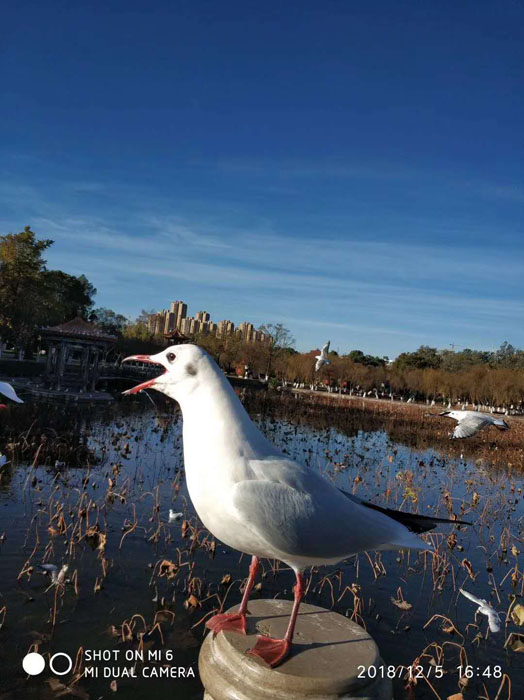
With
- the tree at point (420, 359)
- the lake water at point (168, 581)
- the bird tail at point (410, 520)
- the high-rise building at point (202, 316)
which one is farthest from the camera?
the high-rise building at point (202, 316)

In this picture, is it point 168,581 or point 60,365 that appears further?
point 60,365

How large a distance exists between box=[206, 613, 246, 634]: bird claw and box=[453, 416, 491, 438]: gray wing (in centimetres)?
719

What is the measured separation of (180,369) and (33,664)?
123 inches

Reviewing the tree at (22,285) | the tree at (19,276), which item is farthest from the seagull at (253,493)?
the tree at (19,276)

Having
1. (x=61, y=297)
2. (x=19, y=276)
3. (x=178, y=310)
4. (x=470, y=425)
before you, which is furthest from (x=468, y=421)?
(x=178, y=310)

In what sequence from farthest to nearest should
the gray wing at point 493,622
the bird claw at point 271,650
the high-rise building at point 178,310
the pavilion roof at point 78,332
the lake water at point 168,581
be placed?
the high-rise building at point 178,310 → the pavilion roof at point 78,332 → the lake water at point 168,581 → the gray wing at point 493,622 → the bird claw at point 271,650

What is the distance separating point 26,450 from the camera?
11445 millimetres

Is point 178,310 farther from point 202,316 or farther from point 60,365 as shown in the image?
point 60,365

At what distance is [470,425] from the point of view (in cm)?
966

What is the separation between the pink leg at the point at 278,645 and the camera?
2.92 meters

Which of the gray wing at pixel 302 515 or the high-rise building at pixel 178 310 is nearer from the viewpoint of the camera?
the gray wing at pixel 302 515

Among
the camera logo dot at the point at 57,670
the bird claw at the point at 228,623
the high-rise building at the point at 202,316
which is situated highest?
the high-rise building at the point at 202,316

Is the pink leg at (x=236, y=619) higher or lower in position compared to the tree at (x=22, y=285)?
lower

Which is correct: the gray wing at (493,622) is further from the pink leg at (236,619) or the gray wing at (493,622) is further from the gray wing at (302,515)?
the pink leg at (236,619)
